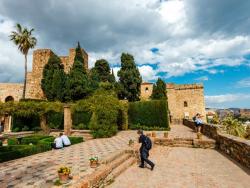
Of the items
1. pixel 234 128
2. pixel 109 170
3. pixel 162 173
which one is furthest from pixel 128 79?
pixel 109 170

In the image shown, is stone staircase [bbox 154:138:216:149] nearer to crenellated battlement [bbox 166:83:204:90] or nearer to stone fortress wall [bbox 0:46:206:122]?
stone fortress wall [bbox 0:46:206:122]

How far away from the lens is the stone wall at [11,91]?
35.0m

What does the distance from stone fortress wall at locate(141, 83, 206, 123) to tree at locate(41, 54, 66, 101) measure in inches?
791

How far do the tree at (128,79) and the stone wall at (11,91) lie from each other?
17.7m

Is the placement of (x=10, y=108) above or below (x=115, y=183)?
above

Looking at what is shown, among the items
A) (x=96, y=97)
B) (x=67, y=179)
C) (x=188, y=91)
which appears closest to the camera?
(x=67, y=179)

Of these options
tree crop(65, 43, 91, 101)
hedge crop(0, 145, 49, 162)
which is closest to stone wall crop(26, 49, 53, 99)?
tree crop(65, 43, 91, 101)

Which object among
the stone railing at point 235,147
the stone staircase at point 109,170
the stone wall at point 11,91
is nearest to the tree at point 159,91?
the stone railing at point 235,147

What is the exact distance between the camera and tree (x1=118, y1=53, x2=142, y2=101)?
33281 mm

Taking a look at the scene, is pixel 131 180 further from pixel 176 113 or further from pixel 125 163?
pixel 176 113

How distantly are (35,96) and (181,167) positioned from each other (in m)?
32.0

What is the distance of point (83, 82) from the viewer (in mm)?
31500

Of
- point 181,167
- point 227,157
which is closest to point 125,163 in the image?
point 181,167

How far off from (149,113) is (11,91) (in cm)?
2550
